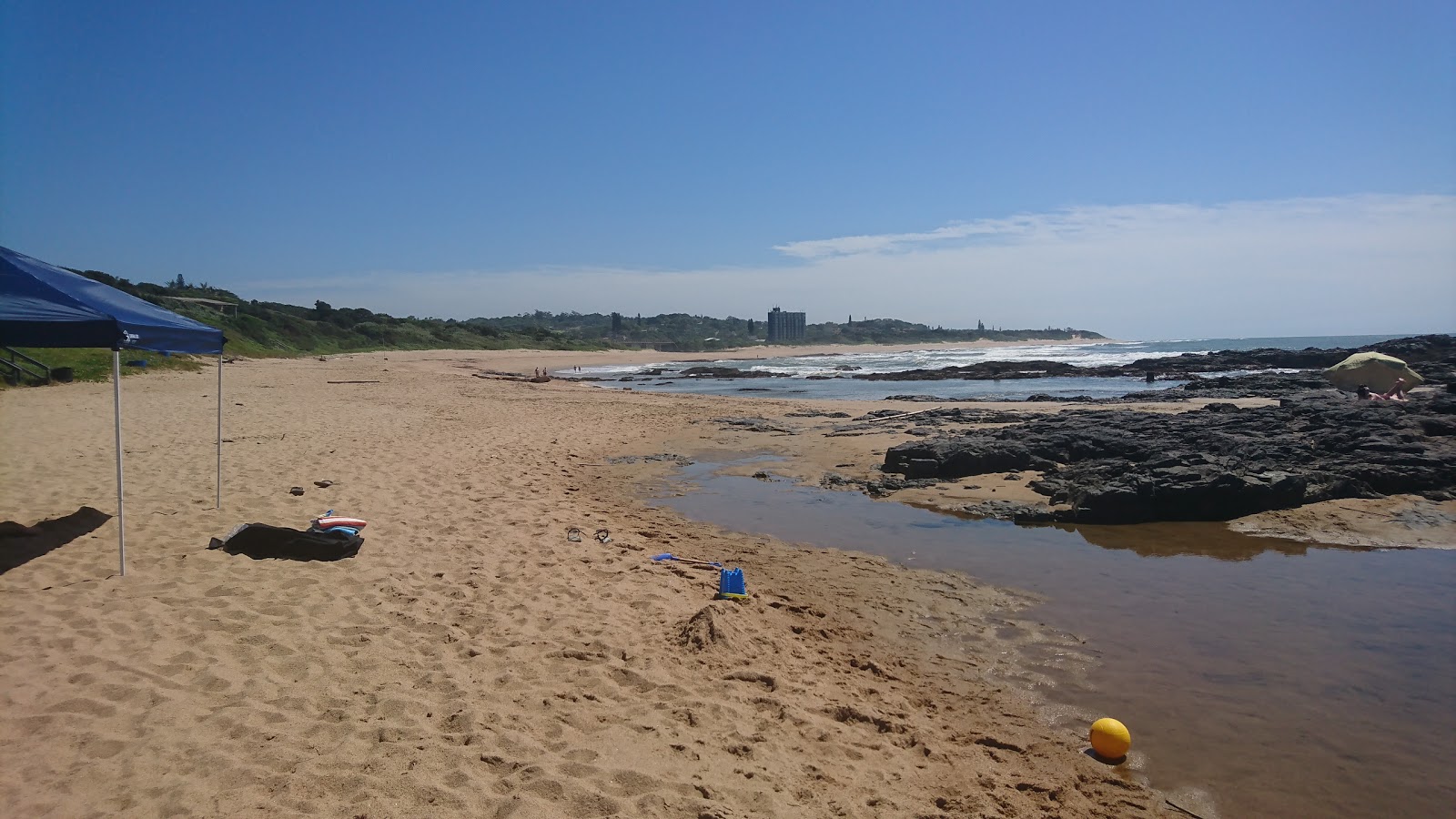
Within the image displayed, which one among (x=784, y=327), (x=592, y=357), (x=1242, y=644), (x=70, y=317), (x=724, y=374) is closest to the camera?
(x=70, y=317)

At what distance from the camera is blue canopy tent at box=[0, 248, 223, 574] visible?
5.14m

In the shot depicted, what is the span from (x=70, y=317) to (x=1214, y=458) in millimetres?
12146

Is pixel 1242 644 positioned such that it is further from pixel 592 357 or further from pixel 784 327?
pixel 784 327

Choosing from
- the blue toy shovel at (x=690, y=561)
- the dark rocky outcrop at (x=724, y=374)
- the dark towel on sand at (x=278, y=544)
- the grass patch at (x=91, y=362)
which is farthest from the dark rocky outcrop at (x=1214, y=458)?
the dark rocky outcrop at (x=724, y=374)

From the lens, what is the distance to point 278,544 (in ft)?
19.7

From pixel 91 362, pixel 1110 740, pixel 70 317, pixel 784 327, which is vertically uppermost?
pixel 784 327

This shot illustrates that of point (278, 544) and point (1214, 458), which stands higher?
point (1214, 458)

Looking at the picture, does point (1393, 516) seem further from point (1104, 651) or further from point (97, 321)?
point (97, 321)

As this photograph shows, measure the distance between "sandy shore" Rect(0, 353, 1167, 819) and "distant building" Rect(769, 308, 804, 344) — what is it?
102888mm

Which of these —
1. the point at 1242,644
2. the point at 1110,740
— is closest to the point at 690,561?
the point at 1110,740

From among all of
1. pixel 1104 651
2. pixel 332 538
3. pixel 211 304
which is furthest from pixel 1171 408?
pixel 211 304

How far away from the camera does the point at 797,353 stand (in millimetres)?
73688

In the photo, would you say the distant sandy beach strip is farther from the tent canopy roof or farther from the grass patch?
the tent canopy roof

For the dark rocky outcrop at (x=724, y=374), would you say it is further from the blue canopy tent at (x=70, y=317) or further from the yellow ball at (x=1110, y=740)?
the yellow ball at (x=1110, y=740)
